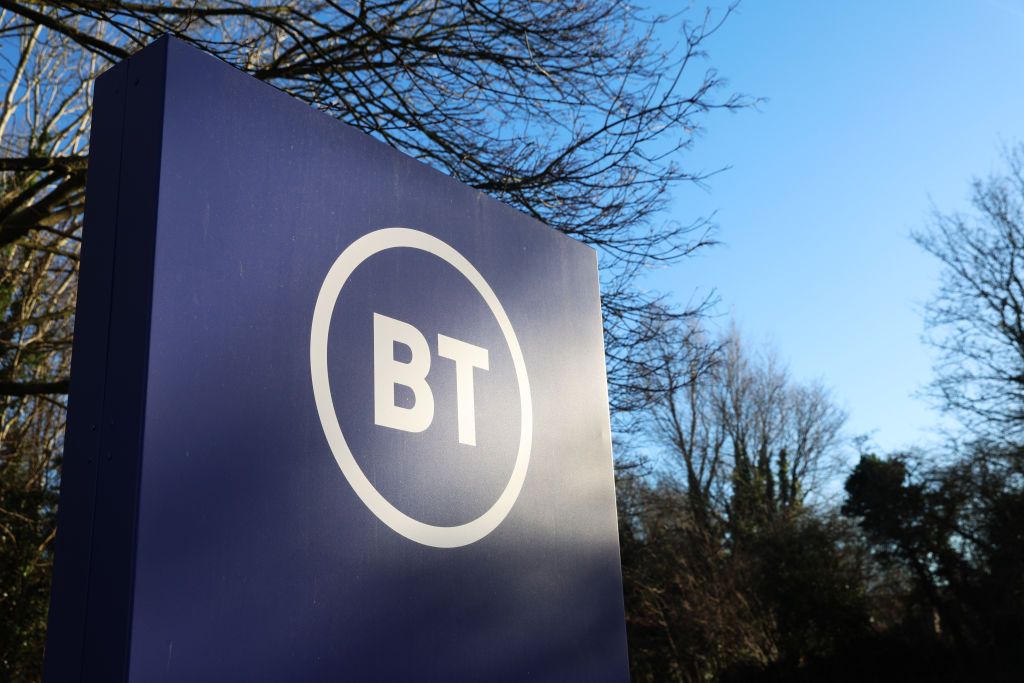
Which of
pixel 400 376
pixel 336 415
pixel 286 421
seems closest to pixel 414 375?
pixel 400 376

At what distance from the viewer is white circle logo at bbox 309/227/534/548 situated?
1.58 metres

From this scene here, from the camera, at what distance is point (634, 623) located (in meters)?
14.5

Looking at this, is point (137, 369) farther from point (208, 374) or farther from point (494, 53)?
point (494, 53)

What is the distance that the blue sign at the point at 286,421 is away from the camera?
1.31m

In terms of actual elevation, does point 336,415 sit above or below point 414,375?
below

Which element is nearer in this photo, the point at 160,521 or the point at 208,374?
the point at 160,521

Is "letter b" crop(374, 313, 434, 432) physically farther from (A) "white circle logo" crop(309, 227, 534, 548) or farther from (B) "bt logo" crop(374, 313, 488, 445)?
(A) "white circle logo" crop(309, 227, 534, 548)

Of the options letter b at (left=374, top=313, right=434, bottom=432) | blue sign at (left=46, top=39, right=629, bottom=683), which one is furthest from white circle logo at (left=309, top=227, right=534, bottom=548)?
letter b at (left=374, top=313, right=434, bottom=432)

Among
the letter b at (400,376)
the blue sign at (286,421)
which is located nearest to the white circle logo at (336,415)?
the blue sign at (286,421)

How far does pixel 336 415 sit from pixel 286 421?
117mm

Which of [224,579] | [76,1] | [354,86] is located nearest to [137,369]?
[224,579]

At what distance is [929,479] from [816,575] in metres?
2.46

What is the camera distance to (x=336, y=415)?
5.22 feet

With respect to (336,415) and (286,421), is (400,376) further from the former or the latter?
(286,421)
